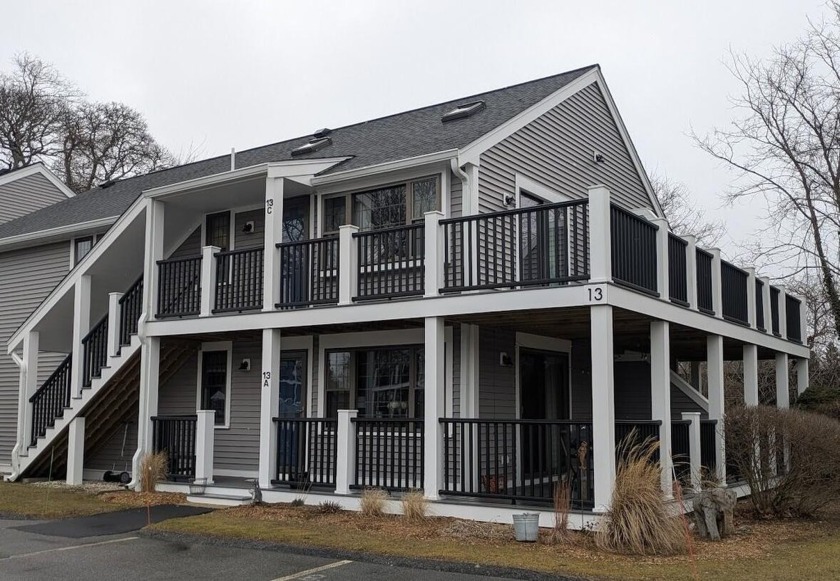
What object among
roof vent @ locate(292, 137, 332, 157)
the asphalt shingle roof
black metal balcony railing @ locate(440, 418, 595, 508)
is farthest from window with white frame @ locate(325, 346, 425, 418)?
roof vent @ locate(292, 137, 332, 157)

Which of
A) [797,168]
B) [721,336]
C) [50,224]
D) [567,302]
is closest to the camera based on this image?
[567,302]

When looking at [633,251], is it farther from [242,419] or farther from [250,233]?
[242,419]

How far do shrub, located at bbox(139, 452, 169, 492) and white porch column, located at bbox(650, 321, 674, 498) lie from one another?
25.3 ft

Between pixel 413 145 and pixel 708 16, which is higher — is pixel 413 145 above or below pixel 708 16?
below

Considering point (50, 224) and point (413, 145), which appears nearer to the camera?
point (413, 145)

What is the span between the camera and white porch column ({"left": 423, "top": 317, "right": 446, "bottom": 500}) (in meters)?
10.9

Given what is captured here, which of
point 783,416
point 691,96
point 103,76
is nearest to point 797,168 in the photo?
point 691,96

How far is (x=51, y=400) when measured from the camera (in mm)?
15633

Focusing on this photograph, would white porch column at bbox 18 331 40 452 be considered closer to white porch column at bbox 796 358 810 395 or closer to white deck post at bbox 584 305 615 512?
white deck post at bbox 584 305 615 512

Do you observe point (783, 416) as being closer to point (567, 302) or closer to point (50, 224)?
point (567, 302)

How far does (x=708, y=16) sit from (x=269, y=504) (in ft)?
56.9

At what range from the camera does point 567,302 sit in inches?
400

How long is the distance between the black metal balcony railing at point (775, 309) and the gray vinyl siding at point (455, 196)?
7699mm

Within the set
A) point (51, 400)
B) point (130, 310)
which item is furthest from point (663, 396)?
point (51, 400)
